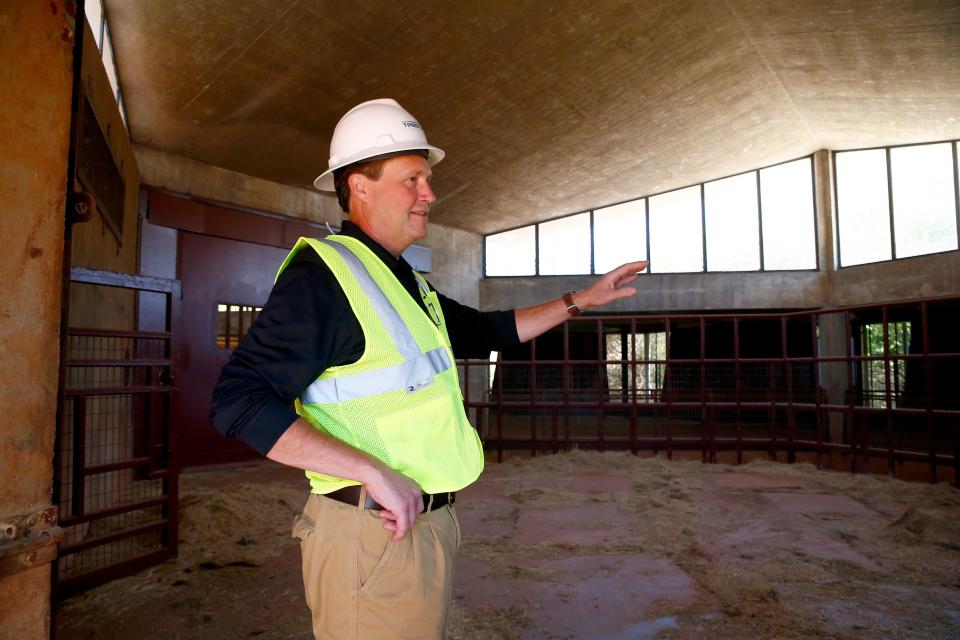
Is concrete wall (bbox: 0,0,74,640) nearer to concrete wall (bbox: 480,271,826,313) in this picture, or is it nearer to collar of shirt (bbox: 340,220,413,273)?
collar of shirt (bbox: 340,220,413,273)

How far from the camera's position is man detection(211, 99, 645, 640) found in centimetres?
127

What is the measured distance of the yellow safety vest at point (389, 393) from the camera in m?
1.38

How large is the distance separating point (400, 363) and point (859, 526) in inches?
190

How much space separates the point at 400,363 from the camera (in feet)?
4.59

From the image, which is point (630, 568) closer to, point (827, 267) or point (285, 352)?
point (285, 352)

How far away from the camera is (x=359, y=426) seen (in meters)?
1.37

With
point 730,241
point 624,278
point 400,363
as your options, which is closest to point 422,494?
point 400,363

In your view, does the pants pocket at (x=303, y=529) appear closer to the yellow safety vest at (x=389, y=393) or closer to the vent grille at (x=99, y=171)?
the yellow safety vest at (x=389, y=393)

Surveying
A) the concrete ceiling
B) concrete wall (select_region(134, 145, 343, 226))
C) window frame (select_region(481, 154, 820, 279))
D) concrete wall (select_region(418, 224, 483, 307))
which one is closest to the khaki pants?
the concrete ceiling

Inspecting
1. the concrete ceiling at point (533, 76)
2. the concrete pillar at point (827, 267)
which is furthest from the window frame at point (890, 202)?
the concrete ceiling at point (533, 76)

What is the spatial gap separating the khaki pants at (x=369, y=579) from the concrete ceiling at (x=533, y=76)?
19.8 ft

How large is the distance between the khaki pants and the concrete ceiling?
6044 mm

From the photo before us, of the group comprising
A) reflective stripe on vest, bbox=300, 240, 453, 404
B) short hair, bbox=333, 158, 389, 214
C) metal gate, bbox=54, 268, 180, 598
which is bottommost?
metal gate, bbox=54, 268, 180, 598

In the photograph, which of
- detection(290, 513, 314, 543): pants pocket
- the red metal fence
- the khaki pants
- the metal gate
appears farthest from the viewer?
the red metal fence
